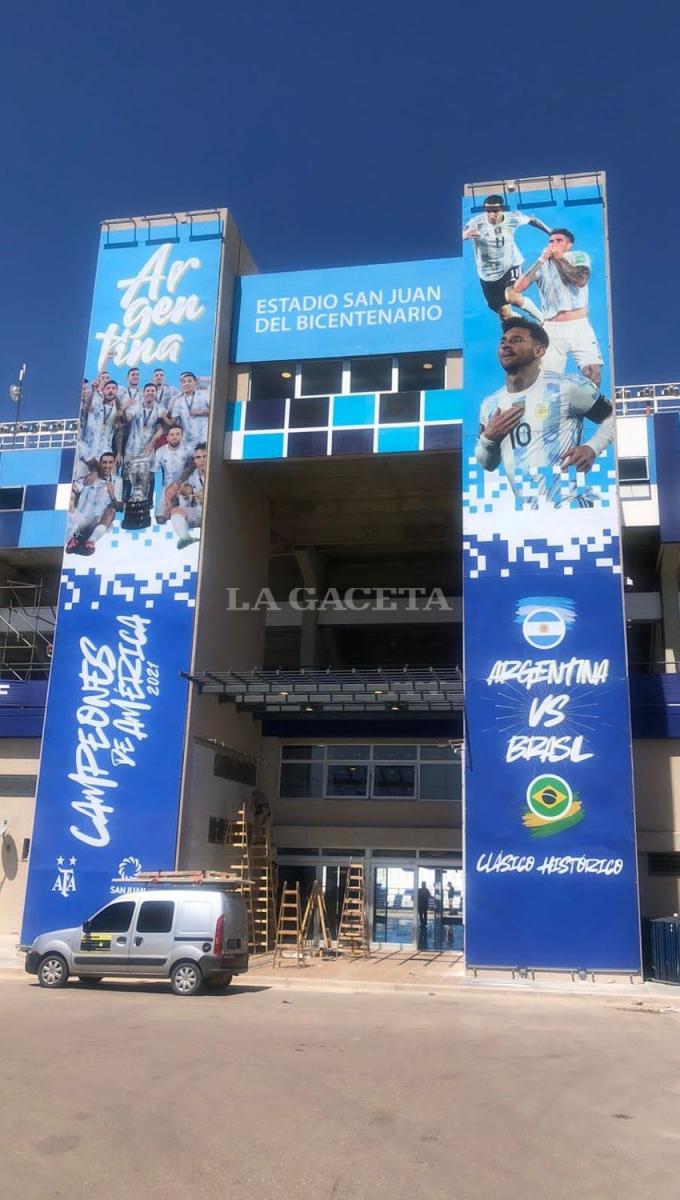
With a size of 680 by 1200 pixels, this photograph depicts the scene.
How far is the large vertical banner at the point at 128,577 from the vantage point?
2212cm

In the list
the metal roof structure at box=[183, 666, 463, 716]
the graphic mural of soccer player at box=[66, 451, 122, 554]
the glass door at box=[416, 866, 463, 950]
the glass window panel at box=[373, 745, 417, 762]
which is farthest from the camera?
the glass window panel at box=[373, 745, 417, 762]

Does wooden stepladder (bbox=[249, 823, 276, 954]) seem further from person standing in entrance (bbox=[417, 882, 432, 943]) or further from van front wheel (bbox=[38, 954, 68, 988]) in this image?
van front wheel (bbox=[38, 954, 68, 988])

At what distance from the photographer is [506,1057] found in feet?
36.3

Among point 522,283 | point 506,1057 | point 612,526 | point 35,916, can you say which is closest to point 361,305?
point 522,283

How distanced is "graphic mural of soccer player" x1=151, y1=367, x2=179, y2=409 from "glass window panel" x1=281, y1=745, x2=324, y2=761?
35.5 ft

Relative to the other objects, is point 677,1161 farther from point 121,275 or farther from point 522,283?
point 121,275

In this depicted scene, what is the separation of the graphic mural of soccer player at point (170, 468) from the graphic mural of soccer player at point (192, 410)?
22cm

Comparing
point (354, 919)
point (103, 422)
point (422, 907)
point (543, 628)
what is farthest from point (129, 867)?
point (103, 422)

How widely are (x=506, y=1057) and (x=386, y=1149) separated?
4454mm

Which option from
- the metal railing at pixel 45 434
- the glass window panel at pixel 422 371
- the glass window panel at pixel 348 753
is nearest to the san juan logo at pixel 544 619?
the glass window panel at pixel 422 371

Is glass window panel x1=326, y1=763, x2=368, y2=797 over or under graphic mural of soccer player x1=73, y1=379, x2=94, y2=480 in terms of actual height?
under

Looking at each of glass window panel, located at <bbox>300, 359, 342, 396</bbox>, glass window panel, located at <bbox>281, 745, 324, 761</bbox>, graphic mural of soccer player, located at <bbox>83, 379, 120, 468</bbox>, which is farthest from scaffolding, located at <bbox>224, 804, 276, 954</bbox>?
glass window panel, located at <bbox>300, 359, 342, 396</bbox>

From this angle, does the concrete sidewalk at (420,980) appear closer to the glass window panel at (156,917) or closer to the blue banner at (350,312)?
the glass window panel at (156,917)

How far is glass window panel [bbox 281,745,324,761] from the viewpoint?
28500 millimetres
